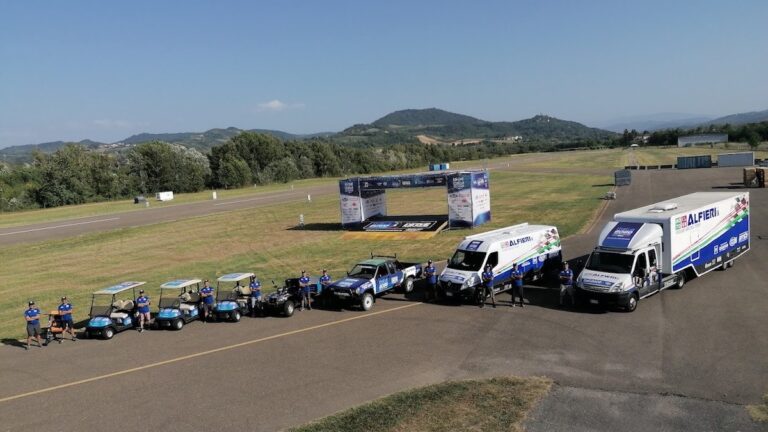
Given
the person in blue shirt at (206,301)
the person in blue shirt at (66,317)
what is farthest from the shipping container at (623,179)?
the person in blue shirt at (66,317)

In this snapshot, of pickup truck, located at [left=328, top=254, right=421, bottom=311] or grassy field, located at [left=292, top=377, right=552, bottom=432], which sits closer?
grassy field, located at [left=292, top=377, right=552, bottom=432]

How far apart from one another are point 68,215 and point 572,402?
73.0 m

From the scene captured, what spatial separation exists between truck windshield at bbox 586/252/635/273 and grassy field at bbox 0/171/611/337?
1134cm

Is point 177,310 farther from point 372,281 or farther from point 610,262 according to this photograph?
point 610,262

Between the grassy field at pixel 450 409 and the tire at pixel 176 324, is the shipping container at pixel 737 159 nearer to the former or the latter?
the grassy field at pixel 450 409

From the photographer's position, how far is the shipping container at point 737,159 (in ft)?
247

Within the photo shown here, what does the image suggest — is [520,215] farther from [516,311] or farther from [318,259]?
[516,311]

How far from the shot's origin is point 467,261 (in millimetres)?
20406

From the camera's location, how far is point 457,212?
3750 cm

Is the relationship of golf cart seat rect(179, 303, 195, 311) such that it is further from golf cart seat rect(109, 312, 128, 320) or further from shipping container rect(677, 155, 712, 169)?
shipping container rect(677, 155, 712, 169)

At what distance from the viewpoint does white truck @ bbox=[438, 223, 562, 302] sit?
63.6 ft

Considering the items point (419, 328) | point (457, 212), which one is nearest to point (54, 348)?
point (419, 328)

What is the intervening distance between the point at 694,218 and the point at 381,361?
13800 millimetres

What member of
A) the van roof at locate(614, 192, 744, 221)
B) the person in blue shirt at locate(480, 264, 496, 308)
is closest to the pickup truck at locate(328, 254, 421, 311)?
the person in blue shirt at locate(480, 264, 496, 308)
